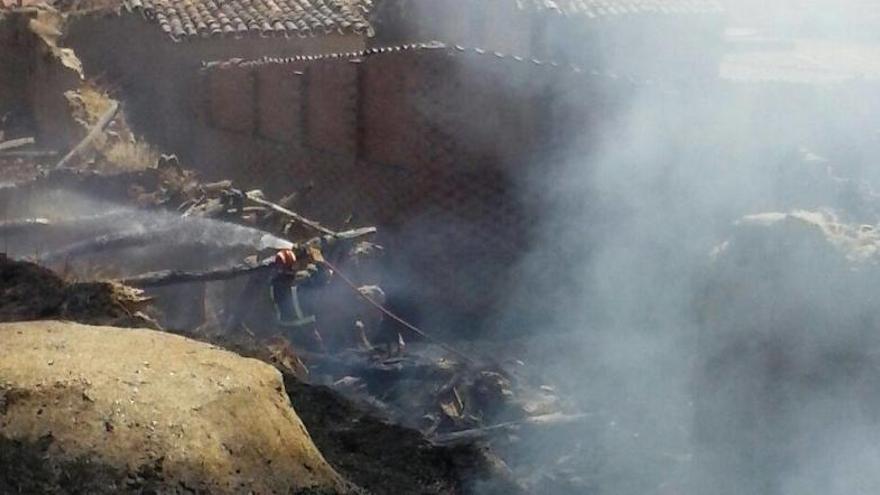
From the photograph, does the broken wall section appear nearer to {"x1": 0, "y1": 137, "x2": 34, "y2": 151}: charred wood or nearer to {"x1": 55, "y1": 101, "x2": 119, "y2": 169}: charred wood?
{"x1": 55, "y1": 101, "x2": 119, "y2": 169}: charred wood

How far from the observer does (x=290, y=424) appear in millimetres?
4191

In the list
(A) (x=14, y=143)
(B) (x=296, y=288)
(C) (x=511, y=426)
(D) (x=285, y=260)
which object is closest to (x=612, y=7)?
(A) (x=14, y=143)

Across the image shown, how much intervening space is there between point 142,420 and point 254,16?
12.2 metres

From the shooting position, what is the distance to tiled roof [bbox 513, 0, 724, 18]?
1303cm

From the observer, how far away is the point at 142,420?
378 centimetres

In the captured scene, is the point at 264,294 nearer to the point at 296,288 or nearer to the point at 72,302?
the point at 296,288

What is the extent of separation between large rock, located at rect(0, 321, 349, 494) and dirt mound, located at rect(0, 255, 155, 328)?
1215 mm

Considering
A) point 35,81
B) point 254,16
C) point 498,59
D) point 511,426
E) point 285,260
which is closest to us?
point 511,426

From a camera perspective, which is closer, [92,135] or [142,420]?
[142,420]

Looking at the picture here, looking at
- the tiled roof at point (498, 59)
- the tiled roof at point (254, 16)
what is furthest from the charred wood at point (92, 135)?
the tiled roof at point (498, 59)

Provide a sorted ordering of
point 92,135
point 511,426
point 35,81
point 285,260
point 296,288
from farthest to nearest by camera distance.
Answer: point 35,81, point 92,135, point 296,288, point 285,260, point 511,426

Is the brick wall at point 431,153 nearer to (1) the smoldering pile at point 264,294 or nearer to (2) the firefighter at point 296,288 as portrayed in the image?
(1) the smoldering pile at point 264,294

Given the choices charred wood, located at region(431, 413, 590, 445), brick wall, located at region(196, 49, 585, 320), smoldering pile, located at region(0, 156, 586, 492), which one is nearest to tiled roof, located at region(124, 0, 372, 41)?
brick wall, located at region(196, 49, 585, 320)

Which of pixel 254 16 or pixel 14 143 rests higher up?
pixel 254 16
